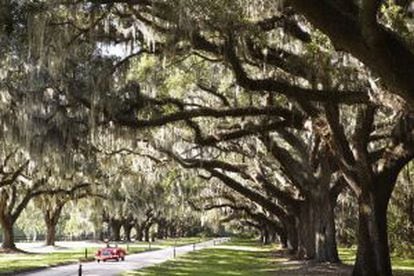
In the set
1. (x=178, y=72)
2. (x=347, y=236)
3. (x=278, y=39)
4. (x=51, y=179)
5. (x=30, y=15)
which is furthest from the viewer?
(x=347, y=236)

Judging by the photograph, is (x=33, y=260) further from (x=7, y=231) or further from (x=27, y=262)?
(x=7, y=231)

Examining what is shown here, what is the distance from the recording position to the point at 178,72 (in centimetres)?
2117

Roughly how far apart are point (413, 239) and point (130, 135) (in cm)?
2919

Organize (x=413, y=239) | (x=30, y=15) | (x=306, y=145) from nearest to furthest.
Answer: (x=30, y=15), (x=306, y=145), (x=413, y=239)

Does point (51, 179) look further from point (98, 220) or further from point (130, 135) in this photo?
point (98, 220)

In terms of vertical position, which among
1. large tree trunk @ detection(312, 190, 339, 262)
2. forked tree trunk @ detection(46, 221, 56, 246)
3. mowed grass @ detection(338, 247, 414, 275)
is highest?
forked tree trunk @ detection(46, 221, 56, 246)

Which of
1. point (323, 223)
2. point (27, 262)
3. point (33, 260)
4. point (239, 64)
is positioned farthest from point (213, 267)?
point (239, 64)

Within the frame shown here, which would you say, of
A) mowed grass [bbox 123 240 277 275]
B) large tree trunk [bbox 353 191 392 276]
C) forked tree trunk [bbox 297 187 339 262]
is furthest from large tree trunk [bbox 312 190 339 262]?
large tree trunk [bbox 353 191 392 276]

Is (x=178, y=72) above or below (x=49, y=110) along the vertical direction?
above

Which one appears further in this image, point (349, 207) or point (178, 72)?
point (349, 207)

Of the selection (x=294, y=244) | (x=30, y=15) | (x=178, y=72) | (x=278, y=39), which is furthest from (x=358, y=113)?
(x=294, y=244)

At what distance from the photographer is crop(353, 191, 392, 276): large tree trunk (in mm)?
18562

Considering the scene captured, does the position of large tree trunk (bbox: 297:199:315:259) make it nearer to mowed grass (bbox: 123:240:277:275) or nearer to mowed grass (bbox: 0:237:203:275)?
mowed grass (bbox: 123:240:277:275)

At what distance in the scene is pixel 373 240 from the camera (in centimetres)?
1878
